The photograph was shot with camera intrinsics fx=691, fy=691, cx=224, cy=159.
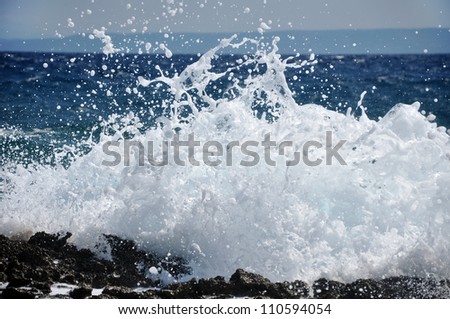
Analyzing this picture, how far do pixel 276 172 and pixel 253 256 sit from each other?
25.3 inches

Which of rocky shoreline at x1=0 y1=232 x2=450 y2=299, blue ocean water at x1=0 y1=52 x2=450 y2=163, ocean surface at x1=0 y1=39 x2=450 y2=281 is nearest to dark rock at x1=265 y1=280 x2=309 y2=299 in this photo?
rocky shoreline at x1=0 y1=232 x2=450 y2=299

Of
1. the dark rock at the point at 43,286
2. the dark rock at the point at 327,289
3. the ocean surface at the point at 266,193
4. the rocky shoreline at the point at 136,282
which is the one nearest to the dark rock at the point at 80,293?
the rocky shoreline at the point at 136,282

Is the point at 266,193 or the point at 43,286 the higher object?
the point at 266,193

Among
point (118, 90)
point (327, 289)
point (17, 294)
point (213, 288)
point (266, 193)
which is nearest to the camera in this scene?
point (17, 294)

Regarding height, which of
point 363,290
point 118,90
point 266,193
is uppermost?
point 118,90

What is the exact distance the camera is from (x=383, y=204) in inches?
178

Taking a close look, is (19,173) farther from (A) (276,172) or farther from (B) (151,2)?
(B) (151,2)

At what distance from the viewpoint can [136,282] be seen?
13.0ft

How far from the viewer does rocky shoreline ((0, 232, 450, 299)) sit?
3705 mm

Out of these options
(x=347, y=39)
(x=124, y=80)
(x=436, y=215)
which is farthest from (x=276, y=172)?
(x=124, y=80)

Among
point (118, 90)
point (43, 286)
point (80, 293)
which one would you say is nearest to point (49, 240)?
point (43, 286)

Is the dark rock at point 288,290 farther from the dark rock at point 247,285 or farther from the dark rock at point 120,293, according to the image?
the dark rock at point 120,293

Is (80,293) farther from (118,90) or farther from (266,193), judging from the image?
(118,90)

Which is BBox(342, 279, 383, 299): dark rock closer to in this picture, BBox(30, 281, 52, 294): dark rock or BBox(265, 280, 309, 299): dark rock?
BBox(265, 280, 309, 299): dark rock
